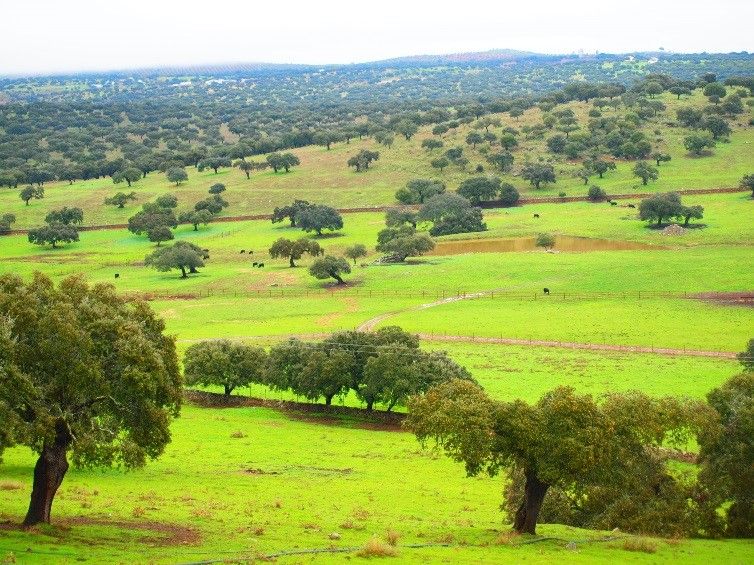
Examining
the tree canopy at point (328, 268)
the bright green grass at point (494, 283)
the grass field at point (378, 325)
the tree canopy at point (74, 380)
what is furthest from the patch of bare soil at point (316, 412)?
the tree canopy at point (328, 268)

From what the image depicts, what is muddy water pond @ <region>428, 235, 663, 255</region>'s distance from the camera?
4995 inches

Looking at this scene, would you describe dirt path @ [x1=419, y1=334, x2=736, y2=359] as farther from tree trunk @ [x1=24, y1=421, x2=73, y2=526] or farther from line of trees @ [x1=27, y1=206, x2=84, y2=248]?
line of trees @ [x1=27, y1=206, x2=84, y2=248]

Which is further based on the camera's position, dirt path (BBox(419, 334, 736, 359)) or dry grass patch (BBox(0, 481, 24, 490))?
dirt path (BBox(419, 334, 736, 359))

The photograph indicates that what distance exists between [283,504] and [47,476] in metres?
11.1

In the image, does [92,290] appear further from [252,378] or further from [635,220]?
[635,220]

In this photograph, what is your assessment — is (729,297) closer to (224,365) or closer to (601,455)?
(224,365)

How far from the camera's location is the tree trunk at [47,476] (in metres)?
30.6

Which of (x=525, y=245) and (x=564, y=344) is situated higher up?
(x=564, y=344)

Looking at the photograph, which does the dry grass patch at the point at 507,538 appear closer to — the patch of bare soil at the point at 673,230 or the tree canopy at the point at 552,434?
the tree canopy at the point at 552,434

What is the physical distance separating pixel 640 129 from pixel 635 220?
6033cm

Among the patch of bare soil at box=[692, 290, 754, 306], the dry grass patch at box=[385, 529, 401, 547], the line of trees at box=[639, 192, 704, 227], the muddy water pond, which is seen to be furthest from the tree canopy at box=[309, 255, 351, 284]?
the dry grass patch at box=[385, 529, 401, 547]

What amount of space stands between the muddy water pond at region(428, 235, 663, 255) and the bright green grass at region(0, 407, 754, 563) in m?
74.1

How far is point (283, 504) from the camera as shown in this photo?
39375 millimetres

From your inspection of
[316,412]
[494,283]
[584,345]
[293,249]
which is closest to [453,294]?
[494,283]
